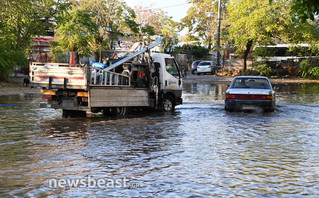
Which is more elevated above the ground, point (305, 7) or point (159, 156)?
point (305, 7)

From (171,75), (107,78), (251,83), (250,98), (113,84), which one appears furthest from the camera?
(171,75)

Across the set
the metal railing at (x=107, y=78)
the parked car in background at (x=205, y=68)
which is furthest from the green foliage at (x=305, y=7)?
the parked car in background at (x=205, y=68)

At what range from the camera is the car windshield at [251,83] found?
17.6 meters

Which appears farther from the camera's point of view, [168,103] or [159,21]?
[159,21]

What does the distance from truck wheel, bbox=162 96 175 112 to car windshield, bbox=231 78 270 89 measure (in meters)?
2.36

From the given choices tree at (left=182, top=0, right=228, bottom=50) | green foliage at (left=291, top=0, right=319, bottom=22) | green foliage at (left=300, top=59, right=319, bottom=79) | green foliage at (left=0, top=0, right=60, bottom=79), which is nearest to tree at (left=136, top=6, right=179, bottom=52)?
tree at (left=182, top=0, right=228, bottom=50)

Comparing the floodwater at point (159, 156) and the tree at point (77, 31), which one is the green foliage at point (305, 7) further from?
the tree at point (77, 31)

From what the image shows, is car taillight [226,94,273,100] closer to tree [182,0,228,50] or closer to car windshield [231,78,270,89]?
car windshield [231,78,270,89]

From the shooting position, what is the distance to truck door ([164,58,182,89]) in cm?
1795

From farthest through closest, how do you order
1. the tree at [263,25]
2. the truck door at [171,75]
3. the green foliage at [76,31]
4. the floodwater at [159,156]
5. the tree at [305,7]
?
1. the tree at [263,25]
2. the green foliage at [76,31]
3. the truck door at [171,75]
4. the floodwater at [159,156]
5. the tree at [305,7]

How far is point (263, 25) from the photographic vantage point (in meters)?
46.4

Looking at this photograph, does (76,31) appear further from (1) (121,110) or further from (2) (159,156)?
(2) (159,156)

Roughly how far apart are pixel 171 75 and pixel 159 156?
930cm

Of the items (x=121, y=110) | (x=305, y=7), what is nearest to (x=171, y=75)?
(x=121, y=110)
